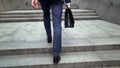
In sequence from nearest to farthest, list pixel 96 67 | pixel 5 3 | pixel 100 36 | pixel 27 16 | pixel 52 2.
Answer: pixel 52 2 < pixel 96 67 < pixel 100 36 < pixel 27 16 < pixel 5 3

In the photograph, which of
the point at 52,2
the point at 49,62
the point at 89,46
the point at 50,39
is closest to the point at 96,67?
the point at 89,46

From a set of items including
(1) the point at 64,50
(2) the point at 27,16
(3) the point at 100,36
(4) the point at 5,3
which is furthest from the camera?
(4) the point at 5,3

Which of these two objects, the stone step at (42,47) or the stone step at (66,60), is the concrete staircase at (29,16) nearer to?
the stone step at (42,47)

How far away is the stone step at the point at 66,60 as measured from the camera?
3.75 m

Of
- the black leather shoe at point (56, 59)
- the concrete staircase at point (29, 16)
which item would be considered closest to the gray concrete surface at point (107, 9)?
the concrete staircase at point (29, 16)

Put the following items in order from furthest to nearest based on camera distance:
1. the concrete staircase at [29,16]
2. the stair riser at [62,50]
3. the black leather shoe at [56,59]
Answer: the concrete staircase at [29,16] < the stair riser at [62,50] < the black leather shoe at [56,59]

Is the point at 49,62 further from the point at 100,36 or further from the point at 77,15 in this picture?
the point at 77,15

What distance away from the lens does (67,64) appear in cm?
381

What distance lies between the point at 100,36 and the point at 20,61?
7.46ft

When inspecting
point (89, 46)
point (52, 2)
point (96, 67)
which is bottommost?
point (96, 67)

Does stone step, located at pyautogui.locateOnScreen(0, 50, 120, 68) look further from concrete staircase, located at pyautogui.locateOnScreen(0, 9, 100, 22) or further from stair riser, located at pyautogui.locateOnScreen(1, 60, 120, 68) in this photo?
concrete staircase, located at pyautogui.locateOnScreen(0, 9, 100, 22)

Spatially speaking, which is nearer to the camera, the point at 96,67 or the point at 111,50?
the point at 96,67

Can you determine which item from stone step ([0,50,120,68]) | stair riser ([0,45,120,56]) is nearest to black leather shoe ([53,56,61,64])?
stone step ([0,50,120,68])

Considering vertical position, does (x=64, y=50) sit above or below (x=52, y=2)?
below
